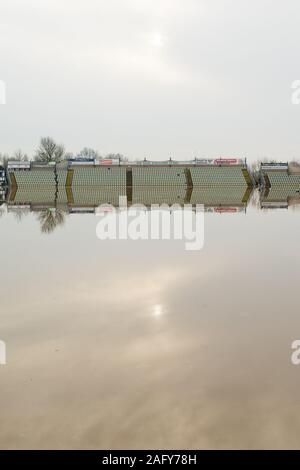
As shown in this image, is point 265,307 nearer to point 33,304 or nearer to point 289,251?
point 33,304

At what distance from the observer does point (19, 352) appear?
18.2 feet

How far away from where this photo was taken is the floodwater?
3865 mm

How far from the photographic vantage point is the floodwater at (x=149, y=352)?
12.7ft

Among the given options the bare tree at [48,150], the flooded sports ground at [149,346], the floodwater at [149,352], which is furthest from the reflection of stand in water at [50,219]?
the bare tree at [48,150]

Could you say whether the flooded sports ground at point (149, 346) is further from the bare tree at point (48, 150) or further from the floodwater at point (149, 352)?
the bare tree at point (48, 150)

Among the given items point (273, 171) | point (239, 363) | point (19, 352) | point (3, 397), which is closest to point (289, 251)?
point (239, 363)

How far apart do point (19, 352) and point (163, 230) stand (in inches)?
425

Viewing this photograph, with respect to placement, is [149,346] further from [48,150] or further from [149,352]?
[48,150]

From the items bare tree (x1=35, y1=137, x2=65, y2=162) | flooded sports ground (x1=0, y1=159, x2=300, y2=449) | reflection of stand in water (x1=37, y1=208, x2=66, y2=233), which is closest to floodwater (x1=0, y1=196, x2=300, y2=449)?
flooded sports ground (x1=0, y1=159, x2=300, y2=449)

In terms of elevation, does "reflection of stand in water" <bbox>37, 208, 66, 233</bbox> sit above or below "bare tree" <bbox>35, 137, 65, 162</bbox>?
below

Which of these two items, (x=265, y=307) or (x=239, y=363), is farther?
(x=265, y=307)

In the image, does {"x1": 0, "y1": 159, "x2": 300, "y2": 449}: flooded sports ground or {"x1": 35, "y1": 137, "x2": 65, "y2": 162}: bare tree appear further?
{"x1": 35, "y1": 137, "x2": 65, "y2": 162}: bare tree

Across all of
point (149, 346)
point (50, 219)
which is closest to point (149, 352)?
point (149, 346)

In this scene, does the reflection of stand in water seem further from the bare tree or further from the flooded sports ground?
the bare tree
